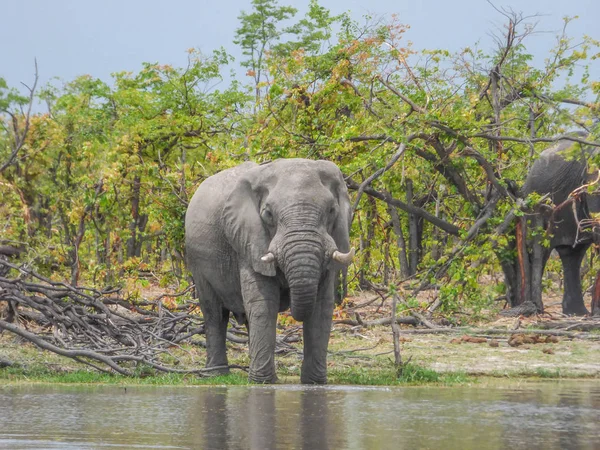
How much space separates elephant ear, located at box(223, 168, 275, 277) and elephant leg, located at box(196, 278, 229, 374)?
1.40m

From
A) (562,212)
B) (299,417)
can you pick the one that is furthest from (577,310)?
(299,417)

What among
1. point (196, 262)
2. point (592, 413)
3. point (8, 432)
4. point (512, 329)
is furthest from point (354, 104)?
point (8, 432)

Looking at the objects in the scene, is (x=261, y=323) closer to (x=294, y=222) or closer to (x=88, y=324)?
(x=294, y=222)

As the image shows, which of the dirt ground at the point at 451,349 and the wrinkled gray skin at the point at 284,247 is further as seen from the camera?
the dirt ground at the point at 451,349

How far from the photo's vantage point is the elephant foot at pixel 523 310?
1788 cm

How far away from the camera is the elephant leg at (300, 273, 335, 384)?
1065cm

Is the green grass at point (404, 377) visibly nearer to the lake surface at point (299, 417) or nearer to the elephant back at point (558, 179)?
the lake surface at point (299, 417)

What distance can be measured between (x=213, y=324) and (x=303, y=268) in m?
2.86

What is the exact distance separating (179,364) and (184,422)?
16.5 ft

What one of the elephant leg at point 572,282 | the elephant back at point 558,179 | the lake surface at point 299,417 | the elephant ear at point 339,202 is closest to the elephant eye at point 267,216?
the elephant ear at point 339,202

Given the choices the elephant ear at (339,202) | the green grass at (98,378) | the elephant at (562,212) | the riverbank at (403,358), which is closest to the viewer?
the elephant ear at (339,202)

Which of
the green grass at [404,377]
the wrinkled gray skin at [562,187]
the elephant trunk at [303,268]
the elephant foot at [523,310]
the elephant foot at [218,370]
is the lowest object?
the green grass at [404,377]

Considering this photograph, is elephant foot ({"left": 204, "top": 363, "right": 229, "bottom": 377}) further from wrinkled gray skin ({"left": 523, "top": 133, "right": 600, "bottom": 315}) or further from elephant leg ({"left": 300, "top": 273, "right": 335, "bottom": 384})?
wrinkled gray skin ({"left": 523, "top": 133, "right": 600, "bottom": 315})

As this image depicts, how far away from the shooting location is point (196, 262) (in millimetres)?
12492
